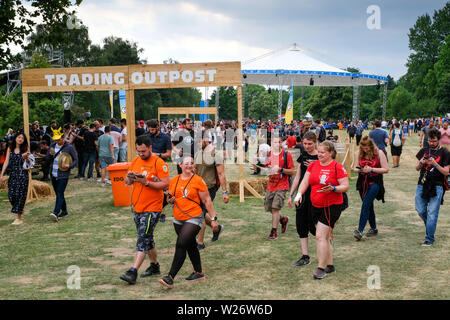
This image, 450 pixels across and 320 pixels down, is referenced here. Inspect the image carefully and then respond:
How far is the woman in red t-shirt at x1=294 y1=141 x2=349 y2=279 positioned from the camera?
18.7 ft

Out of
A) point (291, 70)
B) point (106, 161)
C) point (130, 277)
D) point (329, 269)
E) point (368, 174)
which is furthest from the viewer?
point (291, 70)

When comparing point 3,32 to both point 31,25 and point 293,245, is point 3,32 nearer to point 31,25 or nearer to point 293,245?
point 31,25

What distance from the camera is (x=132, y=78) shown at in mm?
11055

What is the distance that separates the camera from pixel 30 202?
12.1 meters

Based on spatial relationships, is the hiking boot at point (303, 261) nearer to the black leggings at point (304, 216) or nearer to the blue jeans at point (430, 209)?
the black leggings at point (304, 216)

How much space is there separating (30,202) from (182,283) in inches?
314

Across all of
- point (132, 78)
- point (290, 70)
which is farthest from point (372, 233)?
point (290, 70)

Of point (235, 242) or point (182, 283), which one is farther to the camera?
point (235, 242)

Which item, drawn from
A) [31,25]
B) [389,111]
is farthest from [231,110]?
[31,25]

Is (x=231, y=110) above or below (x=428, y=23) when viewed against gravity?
below

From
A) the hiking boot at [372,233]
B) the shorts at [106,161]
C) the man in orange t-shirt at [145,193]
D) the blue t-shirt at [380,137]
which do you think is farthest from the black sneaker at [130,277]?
the blue t-shirt at [380,137]

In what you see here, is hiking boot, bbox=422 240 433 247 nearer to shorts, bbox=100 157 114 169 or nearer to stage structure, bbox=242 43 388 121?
shorts, bbox=100 157 114 169

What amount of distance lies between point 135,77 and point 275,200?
5333mm

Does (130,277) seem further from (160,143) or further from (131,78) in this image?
(131,78)
